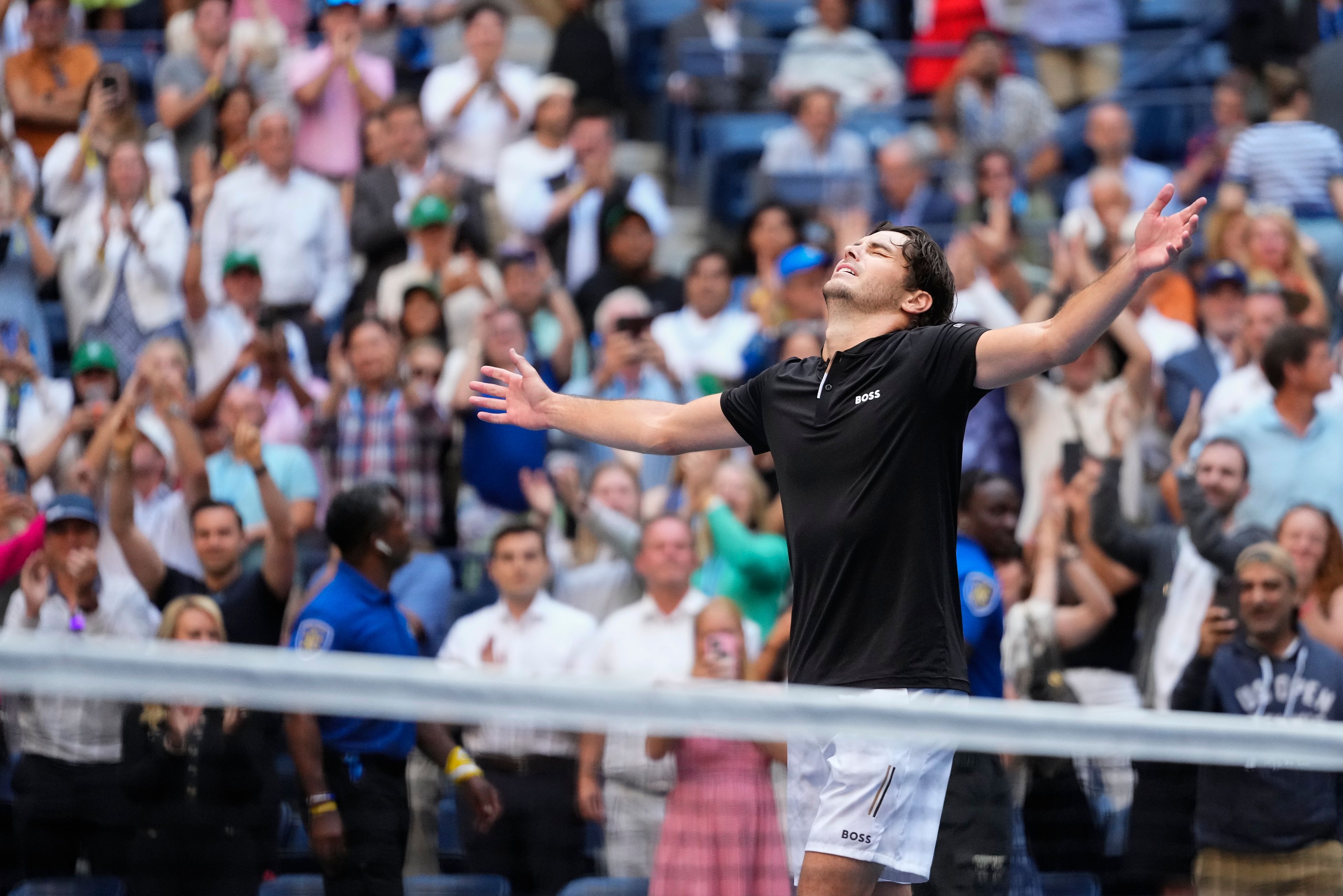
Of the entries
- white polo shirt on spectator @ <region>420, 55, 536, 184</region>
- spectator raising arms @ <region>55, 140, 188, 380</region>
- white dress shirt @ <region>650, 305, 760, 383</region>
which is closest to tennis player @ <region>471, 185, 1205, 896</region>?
white dress shirt @ <region>650, 305, 760, 383</region>

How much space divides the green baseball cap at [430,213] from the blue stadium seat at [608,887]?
687cm

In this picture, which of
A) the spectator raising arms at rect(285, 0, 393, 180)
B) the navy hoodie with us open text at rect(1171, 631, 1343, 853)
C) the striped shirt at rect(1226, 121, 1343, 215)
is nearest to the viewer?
the navy hoodie with us open text at rect(1171, 631, 1343, 853)

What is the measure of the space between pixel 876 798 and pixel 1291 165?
346 inches

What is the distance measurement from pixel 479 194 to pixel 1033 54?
15.7 feet

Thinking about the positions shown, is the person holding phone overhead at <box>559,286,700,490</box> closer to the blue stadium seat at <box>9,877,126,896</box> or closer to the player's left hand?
the blue stadium seat at <box>9,877,126,896</box>

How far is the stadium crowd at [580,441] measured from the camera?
4.66m

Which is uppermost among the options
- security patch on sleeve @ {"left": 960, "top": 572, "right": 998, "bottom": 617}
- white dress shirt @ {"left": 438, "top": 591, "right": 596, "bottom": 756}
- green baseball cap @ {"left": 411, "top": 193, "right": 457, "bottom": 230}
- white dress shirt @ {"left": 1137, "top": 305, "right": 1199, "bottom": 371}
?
green baseball cap @ {"left": 411, "top": 193, "right": 457, "bottom": 230}

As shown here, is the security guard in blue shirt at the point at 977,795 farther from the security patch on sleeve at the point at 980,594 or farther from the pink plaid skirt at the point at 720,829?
the pink plaid skirt at the point at 720,829

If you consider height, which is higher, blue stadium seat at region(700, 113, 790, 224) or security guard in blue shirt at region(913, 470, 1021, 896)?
blue stadium seat at region(700, 113, 790, 224)

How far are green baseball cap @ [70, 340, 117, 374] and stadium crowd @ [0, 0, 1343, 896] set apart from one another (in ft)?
0.21

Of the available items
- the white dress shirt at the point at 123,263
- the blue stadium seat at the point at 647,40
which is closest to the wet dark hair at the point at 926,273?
the white dress shirt at the point at 123,263

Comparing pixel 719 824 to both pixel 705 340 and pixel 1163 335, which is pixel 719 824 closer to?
pixel 705 340

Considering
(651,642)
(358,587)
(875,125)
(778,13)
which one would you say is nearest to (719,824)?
(358,587)

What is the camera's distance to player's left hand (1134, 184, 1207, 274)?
3.96 m
